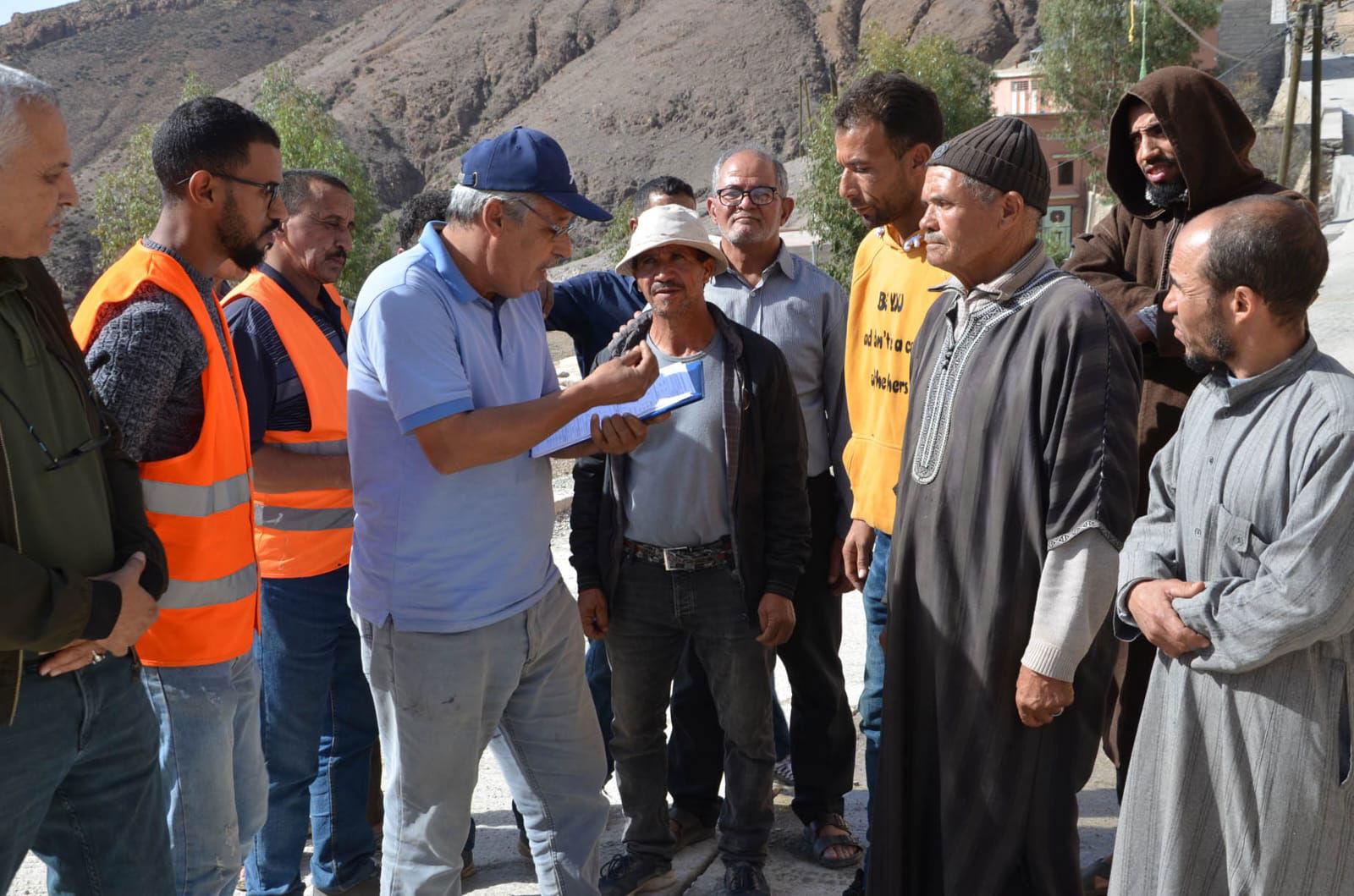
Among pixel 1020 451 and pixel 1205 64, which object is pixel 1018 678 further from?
pixel 1205 64

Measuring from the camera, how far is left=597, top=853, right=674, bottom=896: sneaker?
361 cm

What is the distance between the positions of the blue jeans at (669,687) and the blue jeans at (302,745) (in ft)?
2.80

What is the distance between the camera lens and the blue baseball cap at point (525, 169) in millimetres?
2762

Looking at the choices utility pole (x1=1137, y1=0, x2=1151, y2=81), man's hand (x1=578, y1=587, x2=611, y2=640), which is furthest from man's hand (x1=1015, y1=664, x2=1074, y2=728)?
utility pole (x1=1137, y1=0, x2=1151, y2=81)

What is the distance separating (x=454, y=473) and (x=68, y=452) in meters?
0.81

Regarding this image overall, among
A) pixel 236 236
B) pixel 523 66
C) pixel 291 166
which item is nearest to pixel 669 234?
pixel 236 236

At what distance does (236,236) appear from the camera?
292 centimetres

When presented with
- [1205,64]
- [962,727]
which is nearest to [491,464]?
[962,727]

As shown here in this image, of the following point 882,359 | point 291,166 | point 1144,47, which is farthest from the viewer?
point 291,166

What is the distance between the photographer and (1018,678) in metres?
2.79

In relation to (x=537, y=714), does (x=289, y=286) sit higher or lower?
higher

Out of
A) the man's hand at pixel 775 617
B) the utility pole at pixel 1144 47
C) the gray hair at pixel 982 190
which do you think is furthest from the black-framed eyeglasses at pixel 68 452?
the utility pole at pixel 1144 47

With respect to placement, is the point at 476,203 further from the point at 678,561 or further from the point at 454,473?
the point at 678,561

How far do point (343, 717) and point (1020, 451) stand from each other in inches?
89.7
